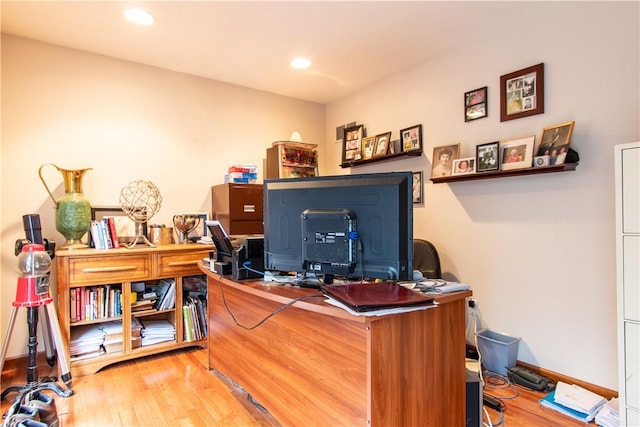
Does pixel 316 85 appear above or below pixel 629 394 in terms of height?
above

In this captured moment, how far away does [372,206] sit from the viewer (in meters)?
1.37

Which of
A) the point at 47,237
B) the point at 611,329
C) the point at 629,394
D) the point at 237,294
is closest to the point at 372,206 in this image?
the point at 237,294

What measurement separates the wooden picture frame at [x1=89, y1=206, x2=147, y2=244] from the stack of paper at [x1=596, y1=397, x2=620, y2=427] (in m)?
3.31

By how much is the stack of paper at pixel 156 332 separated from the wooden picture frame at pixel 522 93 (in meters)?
3.01

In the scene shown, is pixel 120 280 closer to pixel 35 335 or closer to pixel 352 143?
pixel 35 335

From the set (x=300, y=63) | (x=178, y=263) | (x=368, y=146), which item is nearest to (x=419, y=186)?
(x=368, y=146)

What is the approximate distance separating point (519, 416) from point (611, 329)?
2.47 feet

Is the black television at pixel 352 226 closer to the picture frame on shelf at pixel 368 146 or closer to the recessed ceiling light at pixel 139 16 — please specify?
the recessed ceiling light at pixel 139 16

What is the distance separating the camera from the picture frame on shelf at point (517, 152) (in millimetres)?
2232

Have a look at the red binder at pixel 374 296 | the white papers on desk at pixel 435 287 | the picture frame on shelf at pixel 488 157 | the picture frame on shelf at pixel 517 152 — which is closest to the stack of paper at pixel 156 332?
the red binder at pixel 374 296

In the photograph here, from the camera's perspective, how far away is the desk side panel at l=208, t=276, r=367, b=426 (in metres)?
1.30

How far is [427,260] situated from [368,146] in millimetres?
1480

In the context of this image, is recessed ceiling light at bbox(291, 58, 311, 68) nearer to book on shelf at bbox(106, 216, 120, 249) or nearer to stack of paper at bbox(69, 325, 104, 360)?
book on shelf at bbox(106, 216, 120, 249)

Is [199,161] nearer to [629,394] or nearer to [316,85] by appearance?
[316,85]
